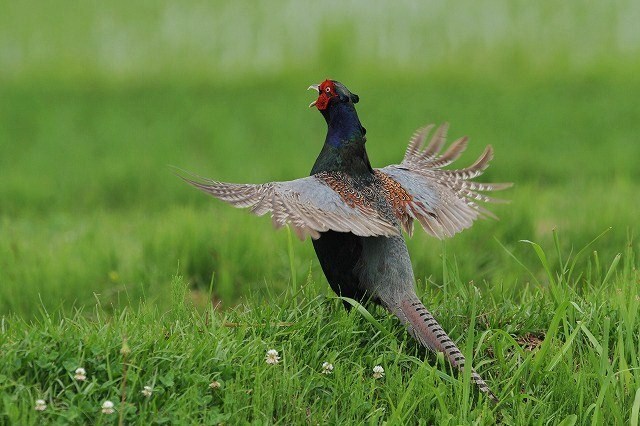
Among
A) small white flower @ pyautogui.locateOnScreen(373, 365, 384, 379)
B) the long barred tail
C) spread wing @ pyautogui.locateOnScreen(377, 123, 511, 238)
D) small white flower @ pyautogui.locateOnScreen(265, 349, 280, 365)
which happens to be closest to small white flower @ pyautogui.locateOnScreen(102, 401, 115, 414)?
small white flower @ pyautogui.locateOnScreen(265, 349, 280, 365)

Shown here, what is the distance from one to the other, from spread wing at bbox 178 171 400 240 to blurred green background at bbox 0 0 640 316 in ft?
2.57

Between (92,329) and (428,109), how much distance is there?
866cm

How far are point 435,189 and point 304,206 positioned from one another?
111 centimetres

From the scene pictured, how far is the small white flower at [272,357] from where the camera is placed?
4.35 m

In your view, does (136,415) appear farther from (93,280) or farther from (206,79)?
(206,79)

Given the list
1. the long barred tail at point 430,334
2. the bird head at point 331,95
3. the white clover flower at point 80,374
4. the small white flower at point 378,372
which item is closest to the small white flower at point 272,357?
the small white flower at point 378,372

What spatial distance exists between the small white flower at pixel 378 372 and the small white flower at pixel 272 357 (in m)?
0.44

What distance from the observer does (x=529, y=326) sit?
512 centimetres

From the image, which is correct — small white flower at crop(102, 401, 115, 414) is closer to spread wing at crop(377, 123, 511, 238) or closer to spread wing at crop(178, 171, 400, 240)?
spread wing at crop(178, 171, 400, 240)

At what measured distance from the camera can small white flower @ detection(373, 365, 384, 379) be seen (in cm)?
444

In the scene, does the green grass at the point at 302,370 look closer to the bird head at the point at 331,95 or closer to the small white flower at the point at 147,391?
the small white flower at the point at 147,391

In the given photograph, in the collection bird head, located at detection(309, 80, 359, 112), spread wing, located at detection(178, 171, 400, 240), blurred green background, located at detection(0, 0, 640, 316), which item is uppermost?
bird head, located at detection(309, 80, 359, 112)

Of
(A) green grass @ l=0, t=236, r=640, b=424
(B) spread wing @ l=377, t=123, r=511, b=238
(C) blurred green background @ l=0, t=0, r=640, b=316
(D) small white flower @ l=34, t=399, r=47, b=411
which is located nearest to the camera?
(D) small white flower @ l=34, t=399, r=47, b=411

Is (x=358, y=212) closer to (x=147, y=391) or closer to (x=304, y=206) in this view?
(x=304, y=206)
